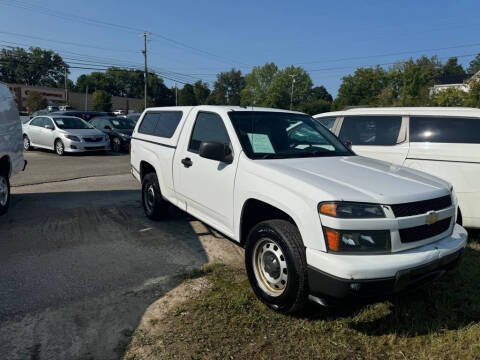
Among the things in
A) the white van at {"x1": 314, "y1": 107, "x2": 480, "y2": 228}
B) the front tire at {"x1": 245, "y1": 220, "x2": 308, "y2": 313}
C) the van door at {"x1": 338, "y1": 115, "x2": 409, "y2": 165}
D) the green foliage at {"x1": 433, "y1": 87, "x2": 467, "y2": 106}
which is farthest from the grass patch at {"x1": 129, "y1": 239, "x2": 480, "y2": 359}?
the green foliage at {"x1": 433, "y1": 87, "x2": 467, "y2": 106}

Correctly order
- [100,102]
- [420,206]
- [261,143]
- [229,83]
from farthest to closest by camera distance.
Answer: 1. [229,83]
2. [100,102]
3. [261,143]
4. [420,206]

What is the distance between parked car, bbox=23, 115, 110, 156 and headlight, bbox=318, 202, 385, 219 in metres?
13.3

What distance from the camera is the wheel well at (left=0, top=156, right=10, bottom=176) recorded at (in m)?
5.99

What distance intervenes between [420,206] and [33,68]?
398 ft

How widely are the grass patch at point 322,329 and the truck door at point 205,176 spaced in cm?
79

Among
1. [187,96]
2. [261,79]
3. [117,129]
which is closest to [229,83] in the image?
[261,79]

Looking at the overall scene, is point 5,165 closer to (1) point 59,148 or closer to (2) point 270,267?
(2) point 270,267

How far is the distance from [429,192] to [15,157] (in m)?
6.57

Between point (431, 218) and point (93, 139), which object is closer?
point (431, 218)

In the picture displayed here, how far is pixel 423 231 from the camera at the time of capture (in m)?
2.83

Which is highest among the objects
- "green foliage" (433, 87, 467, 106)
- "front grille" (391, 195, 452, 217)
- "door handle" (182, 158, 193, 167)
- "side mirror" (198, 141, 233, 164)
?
"green foliage" (433, 87, 467, 106)

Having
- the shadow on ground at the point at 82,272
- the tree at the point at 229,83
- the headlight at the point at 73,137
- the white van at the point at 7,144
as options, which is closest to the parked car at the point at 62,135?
the headlight at the point at 73,137

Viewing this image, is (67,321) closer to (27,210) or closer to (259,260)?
(259,260)

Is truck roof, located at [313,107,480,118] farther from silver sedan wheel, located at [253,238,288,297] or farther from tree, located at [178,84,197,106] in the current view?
tree, located at [178,84,197,106]
